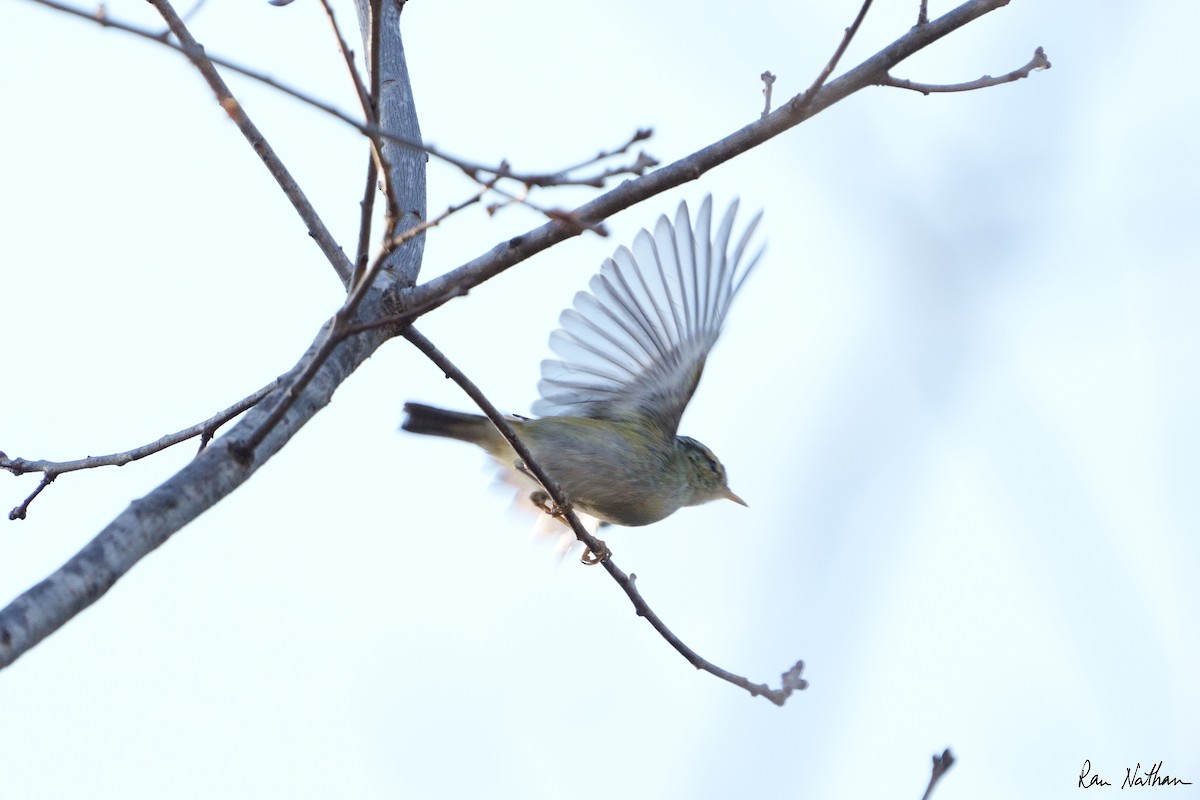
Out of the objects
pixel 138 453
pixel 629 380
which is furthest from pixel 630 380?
pixel 138 453

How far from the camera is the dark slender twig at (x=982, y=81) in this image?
317 cm

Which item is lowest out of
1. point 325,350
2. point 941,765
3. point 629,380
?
point 941,765

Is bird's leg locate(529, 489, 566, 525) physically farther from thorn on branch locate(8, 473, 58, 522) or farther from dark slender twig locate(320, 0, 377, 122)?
dark slender twig locate(320, 0, 377, 122)

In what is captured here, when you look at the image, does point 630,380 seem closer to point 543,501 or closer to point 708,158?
point 543,501

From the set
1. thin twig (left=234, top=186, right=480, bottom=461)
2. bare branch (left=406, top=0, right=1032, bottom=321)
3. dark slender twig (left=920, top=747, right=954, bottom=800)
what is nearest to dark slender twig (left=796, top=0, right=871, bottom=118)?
bare branch (left=406, top=0, right=1032, bottom=321)

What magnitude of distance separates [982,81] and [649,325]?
2508 millimetres

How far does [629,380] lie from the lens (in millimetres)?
5809

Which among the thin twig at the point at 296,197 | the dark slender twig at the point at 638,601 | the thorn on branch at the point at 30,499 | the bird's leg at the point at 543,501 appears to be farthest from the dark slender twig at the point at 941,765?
the bird's leg at the point at 543,501

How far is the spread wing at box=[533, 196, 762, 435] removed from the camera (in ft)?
18.0

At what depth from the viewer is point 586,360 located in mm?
5613

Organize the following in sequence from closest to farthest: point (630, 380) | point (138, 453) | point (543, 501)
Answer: point (138, 453) < point (543, 501) < point (630, 380)

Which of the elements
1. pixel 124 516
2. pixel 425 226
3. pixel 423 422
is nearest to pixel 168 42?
pixel 425 226

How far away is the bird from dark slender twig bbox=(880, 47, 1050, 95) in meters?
2.20

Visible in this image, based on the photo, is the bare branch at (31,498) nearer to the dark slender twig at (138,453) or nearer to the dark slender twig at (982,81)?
the dark slender twig at (138,453)
